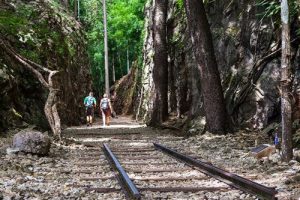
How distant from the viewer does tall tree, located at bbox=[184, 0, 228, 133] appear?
42.7 feet

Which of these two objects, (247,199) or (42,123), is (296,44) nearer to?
(247,199)

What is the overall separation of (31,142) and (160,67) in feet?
38.8

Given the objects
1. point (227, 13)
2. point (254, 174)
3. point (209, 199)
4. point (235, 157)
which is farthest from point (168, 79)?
point (209, 199)

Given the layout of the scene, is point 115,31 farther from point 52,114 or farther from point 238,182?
point 238,182

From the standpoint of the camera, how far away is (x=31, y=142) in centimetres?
960

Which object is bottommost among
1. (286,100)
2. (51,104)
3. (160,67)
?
(286,100)

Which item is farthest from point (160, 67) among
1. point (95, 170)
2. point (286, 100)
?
point (286, 100)

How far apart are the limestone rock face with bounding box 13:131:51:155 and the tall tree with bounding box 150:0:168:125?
435 inches

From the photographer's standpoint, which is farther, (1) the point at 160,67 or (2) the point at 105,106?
(2) the point at 105,106

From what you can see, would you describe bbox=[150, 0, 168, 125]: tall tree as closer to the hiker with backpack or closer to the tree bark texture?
the hiker with backpack

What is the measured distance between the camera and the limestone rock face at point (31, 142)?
953 cm

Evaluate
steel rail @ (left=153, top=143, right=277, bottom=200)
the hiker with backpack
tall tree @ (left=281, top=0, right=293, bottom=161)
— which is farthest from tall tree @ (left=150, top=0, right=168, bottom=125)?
tall tree @ (left=281, top=0, right=293, bottom=161)

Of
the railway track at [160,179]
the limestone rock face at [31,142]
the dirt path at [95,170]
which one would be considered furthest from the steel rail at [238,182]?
the limestone rock face at [31,142]

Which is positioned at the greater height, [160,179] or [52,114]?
[52,114]
